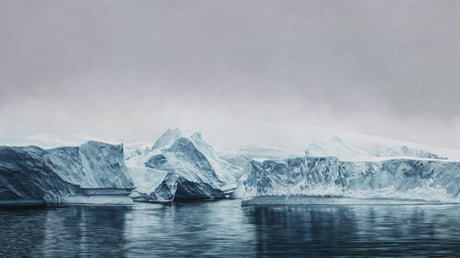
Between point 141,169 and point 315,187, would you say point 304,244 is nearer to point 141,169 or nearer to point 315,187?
point 315,187

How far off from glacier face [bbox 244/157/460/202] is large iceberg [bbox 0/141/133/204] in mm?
6893

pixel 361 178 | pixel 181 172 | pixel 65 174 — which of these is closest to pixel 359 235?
pixel 361 178

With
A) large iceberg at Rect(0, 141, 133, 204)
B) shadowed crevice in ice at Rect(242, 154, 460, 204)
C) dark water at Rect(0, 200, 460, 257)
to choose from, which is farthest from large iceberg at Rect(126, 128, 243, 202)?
dark water at Rect(0, 200, 460, 257)

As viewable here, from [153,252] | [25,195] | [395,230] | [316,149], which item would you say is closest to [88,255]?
[153,252]

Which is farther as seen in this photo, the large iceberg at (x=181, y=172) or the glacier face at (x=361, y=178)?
the large iceberg at (x=181, y=172)

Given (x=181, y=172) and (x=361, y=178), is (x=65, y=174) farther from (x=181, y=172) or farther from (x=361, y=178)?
(x=361, y=178)

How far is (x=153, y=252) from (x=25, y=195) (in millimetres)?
18503

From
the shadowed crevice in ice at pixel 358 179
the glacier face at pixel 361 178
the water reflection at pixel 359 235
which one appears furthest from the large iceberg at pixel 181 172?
the water reflection at pixel 359 235

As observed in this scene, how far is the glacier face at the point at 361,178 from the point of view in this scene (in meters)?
28.4

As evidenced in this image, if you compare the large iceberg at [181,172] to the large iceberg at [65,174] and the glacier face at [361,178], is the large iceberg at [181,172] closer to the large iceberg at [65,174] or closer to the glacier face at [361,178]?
the large iceberg at [65,174]

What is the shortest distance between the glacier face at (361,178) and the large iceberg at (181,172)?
21.7ft

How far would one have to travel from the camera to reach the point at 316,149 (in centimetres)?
3459

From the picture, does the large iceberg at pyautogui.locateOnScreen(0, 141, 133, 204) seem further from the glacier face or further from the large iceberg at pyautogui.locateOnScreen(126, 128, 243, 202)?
the glacier face

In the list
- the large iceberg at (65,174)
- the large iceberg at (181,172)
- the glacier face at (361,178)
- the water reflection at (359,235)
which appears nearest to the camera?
the water reflection at (359,235)
